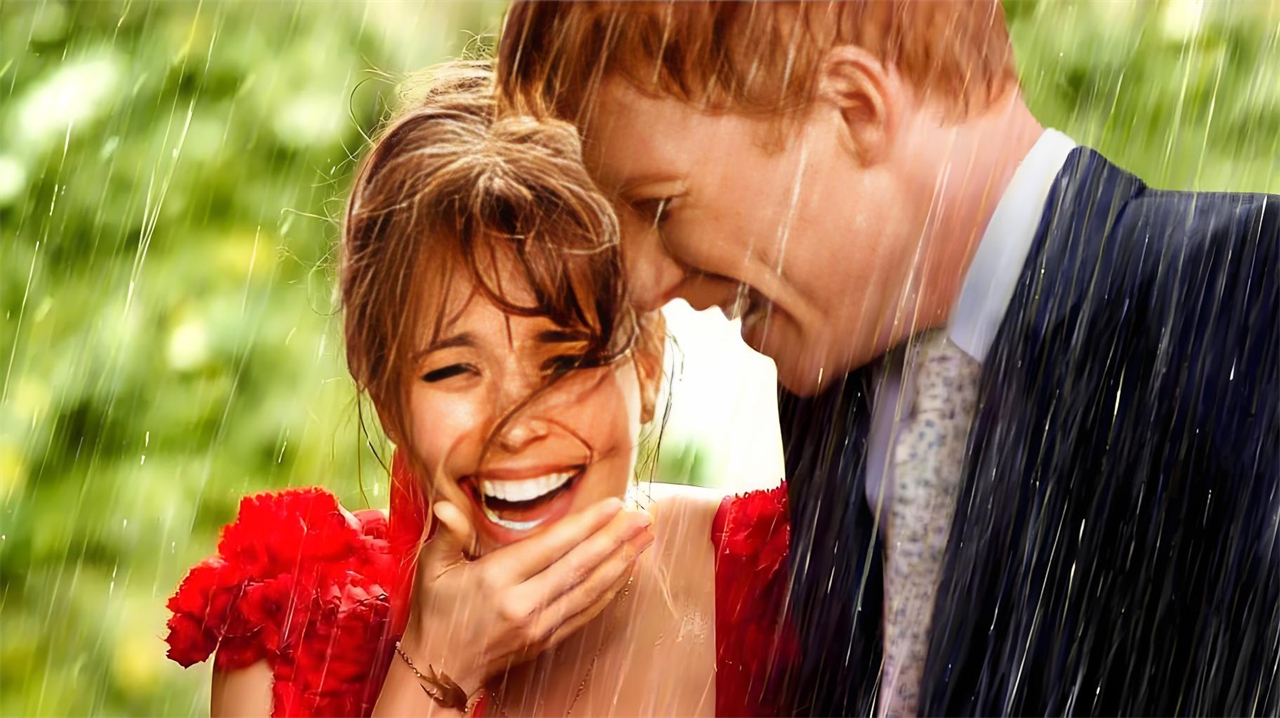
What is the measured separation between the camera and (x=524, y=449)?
1.53 m

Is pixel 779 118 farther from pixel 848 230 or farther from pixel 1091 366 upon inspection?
pixel 1091 366

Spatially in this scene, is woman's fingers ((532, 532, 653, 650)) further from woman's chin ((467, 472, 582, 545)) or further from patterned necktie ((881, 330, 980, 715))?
patterned necktie ((881, 330, 980, 715))

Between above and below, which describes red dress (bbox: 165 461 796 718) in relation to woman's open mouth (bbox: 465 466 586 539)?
below

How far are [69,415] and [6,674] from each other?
378 millimetres

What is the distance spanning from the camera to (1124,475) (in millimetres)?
1457

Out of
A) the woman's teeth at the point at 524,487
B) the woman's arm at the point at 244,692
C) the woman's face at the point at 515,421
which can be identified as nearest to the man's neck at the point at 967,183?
the woman's face at the point at 515,421

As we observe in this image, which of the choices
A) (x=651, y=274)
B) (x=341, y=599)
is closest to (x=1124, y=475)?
(x=651, y=274)

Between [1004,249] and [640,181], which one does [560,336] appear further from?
[1004,249]

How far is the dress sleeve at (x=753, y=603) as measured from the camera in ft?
5.42

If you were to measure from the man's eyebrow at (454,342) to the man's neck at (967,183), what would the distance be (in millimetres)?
582

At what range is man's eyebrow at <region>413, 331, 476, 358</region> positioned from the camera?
4.98ft

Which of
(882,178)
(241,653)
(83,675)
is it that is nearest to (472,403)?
(241,653)

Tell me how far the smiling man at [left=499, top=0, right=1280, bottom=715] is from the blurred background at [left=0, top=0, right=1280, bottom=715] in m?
0.19

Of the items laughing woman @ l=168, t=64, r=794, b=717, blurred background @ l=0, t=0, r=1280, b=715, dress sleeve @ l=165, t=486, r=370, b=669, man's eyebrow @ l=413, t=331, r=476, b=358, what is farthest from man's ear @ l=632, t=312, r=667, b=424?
dress sleeve @ l=165, t=486, r=370, b=669
